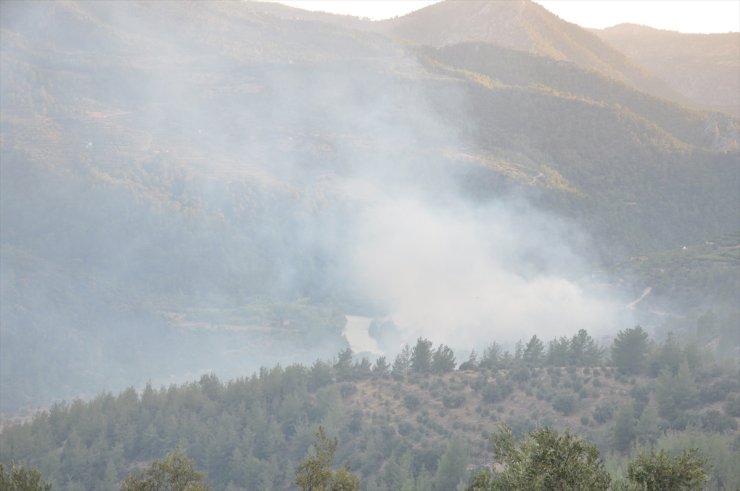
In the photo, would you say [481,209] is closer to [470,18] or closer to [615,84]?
[615,84]

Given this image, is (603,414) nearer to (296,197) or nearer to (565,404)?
(565,404)

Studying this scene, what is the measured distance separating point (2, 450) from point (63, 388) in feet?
101

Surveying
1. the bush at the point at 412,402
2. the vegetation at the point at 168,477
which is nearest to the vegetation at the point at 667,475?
the vegetation at the point at 168,477

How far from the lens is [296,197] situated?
111250 millimetres

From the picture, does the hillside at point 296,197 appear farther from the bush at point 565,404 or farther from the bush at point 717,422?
the bush at point 717,422

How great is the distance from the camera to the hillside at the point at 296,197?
85312mm

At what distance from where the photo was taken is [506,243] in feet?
331

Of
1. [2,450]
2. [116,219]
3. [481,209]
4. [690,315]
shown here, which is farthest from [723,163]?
[2,450]

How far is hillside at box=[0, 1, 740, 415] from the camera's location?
280 feet

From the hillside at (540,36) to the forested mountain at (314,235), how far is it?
27.0m

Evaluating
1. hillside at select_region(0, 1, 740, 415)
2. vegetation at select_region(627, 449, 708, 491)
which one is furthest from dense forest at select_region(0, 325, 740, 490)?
hillside at select_region(0, 1, 740, 415)

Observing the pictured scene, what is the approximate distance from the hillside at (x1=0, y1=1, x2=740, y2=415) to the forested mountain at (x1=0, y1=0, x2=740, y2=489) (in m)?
0.36

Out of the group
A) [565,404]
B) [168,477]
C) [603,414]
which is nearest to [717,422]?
[603,414]

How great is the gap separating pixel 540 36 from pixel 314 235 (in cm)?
9215
